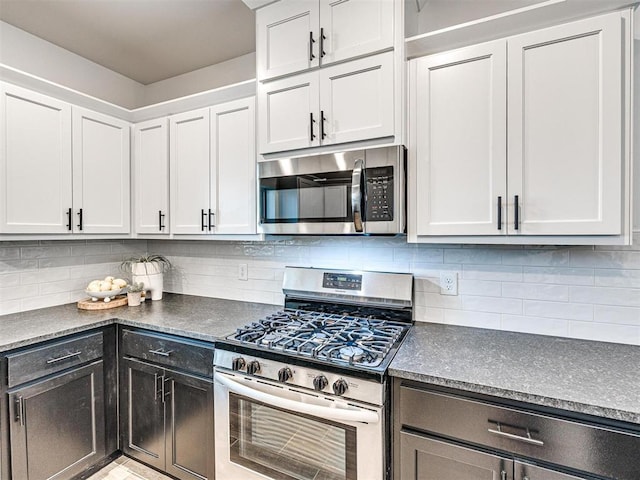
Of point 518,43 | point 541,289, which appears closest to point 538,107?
point 518,43

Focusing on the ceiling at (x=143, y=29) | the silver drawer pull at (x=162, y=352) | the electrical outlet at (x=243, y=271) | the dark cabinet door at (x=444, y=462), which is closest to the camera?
the dark cabinet door at (x=444, y=462)

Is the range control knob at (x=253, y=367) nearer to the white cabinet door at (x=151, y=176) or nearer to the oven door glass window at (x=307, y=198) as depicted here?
the oven door glass window at (x=307, y=198)

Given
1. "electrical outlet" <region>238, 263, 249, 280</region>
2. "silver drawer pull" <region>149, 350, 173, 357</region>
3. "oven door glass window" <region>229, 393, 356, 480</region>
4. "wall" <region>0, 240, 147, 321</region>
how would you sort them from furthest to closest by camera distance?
"electrical outlet" <region>238, 263, 249, 280</region> < "wall" <region>0, 240, 147, 321</region> < "silver drawer pull" <region>149, 350, 173, 357</region> < "oven door glass window" <region>229, 393, 356, 480</region>

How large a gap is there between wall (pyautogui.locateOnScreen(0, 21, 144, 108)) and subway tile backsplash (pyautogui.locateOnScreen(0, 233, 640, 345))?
44.8 inches

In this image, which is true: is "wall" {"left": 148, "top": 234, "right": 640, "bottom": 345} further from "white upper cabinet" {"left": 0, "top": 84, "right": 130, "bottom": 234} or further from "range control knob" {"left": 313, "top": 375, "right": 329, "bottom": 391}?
"white upper cabinet" {"left": 0, "top": 84, "right": 130, "bottom": 234}

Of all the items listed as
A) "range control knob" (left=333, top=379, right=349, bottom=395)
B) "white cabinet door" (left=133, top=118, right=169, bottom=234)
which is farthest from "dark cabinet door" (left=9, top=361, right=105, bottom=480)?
"range control knob" (left=333, top=379, right=349, bottom=395)

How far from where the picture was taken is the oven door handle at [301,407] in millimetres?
1257

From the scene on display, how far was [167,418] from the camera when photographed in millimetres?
1834

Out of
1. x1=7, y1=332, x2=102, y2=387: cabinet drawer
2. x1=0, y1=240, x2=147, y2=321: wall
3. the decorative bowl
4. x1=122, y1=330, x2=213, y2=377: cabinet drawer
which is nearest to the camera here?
x1=7, y1=332, x2=102, y2=387: cabinet drawer

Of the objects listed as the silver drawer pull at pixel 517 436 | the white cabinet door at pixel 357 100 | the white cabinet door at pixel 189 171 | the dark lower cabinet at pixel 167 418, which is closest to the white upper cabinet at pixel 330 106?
the white cabinet door at pixel 357 100

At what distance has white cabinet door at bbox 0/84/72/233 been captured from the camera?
1789 millimetres

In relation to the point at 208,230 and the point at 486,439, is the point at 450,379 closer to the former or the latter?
the point at 486,439

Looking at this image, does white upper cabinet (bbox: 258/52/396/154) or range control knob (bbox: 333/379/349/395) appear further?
white upper cabinet (bbox: 258/52/396/154)

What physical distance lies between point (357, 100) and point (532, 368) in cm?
135
